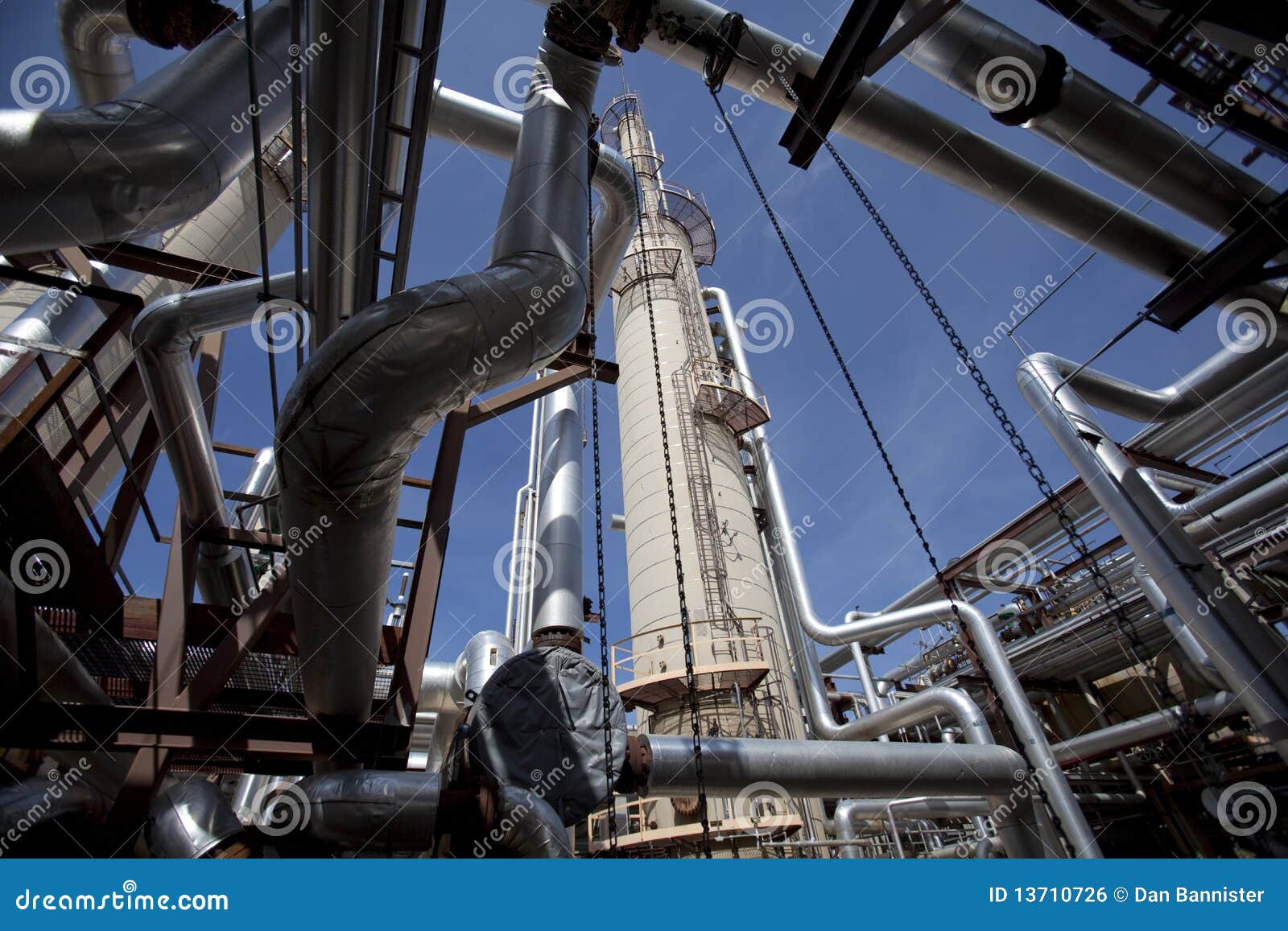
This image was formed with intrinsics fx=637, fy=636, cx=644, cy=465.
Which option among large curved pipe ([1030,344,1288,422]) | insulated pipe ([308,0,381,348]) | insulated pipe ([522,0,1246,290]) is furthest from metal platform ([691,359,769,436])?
insulated pipe ([308,0,381,348])

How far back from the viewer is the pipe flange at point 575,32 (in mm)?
4793

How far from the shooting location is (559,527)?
845 centimetres

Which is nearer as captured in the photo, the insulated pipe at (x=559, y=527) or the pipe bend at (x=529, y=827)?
the pipe bend at (x=529, y=827)

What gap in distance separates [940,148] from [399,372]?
22.3ft

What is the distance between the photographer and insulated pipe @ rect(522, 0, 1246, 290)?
631 cm

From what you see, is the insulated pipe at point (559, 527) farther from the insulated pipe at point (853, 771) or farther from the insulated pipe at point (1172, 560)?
the insulated pipe at point (1172, 560)

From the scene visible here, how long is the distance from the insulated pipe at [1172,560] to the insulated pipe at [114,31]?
9.60 m

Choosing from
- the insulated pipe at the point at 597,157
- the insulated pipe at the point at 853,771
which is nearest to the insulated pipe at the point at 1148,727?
the insulated pipe at the point at 853,771

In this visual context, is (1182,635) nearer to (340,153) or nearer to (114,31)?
(340,153)

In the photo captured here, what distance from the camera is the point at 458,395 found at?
3303 millimetres

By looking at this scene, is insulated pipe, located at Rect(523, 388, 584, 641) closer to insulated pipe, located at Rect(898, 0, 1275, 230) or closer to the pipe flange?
the pipe flange

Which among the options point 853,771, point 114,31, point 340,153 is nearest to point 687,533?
point 853,771
